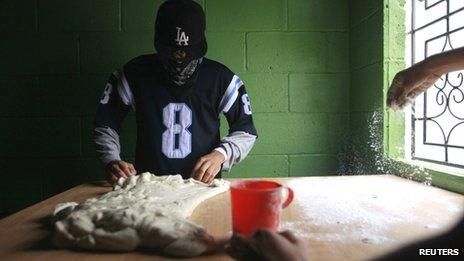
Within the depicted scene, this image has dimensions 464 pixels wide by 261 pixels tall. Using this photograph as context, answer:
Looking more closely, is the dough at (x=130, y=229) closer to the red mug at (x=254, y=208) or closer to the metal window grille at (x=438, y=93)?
the red mug at (x=254, y=208)

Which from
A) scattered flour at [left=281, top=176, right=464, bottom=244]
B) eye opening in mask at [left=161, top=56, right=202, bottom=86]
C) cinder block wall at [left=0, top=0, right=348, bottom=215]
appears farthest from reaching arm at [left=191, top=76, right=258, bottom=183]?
cinder block wall at [left=0, top=0, right=348, bottom=215]

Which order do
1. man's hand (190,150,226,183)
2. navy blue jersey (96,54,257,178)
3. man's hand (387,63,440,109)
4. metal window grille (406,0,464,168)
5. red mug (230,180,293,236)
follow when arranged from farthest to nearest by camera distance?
1. navy blue jersey (96,54,257,178)
2. metal window grille (406,0,464,168)
3. man's hand (190,150,226,183)
4. man's hand (387,63,440,109)
5. red mug (230,180,293,236)

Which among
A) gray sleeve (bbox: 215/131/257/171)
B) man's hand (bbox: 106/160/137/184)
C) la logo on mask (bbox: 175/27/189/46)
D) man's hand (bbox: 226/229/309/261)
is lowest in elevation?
man's hand (bbox: 226/229/309/261)

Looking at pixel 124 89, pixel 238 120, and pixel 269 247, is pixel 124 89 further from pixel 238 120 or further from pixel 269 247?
pixel 269 247

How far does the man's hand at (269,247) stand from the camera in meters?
0.69

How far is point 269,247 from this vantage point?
70 centimetres

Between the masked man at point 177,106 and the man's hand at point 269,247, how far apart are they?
3.40 ft

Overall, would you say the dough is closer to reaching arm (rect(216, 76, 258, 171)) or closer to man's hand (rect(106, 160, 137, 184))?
man's hand (rect(106, 160, 137, 184))

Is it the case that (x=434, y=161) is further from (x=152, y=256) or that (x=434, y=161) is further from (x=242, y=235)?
(x=152, y=256)

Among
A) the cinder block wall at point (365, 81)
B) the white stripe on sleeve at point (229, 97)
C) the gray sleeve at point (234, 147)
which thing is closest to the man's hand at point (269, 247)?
the gray sleeve at point (234, 147)

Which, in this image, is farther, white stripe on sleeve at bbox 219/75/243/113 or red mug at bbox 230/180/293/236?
white stripe on sleeve at bbox 219/75/243/113

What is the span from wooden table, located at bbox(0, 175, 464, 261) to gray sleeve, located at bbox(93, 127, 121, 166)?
268 millimetres

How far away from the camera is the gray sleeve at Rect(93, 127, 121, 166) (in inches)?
68.6

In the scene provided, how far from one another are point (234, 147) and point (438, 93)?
1036mm
